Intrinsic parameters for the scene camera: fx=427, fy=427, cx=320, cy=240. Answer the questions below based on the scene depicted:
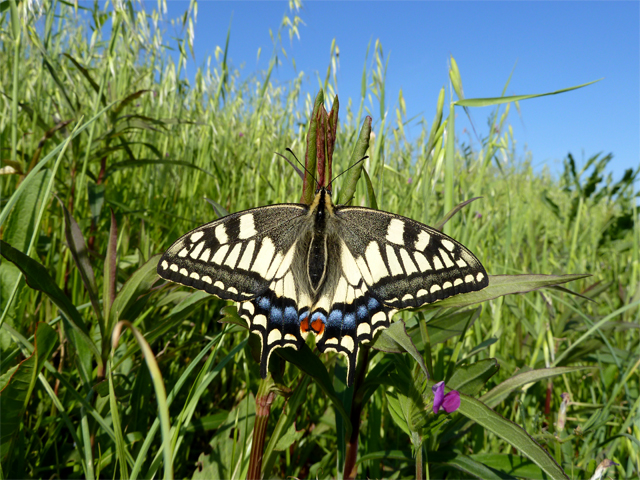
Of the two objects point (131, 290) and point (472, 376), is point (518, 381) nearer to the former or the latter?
point (472, 376)

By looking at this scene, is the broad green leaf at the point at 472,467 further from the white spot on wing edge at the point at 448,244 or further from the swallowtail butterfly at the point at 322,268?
the white spot on wing edge at the point at 448,244

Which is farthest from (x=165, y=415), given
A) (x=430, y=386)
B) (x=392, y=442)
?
(x=392, y=442)

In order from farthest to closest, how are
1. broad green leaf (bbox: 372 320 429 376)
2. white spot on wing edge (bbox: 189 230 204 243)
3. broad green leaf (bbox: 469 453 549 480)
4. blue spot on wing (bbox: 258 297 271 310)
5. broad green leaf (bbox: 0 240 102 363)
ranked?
white spot on wing edge (bbox: 189 230 204 243), blue spot on wing (bbox: 258 297 271 310), broad green leaf (bbox: 469 453 549 480), broad green leaf (bbox: 0 240 102 363), broad green leaf (bbox: 372 320 429 376)

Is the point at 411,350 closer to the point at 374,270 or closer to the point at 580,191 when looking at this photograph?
the point at 374,270

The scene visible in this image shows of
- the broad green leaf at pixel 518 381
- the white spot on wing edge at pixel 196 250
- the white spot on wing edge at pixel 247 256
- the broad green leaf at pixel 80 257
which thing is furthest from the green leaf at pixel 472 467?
the broad green leaf at pixel 80 257

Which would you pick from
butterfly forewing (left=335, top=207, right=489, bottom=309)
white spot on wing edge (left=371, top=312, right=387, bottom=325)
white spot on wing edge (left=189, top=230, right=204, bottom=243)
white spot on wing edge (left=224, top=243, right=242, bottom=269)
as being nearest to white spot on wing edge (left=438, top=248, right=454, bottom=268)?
butterfly forewing (left=335, top=207, right=489, bottom=309)

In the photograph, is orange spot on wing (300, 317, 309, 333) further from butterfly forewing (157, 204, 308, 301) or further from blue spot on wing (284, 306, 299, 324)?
butterfly forewing (157, 204, 308, 301)
